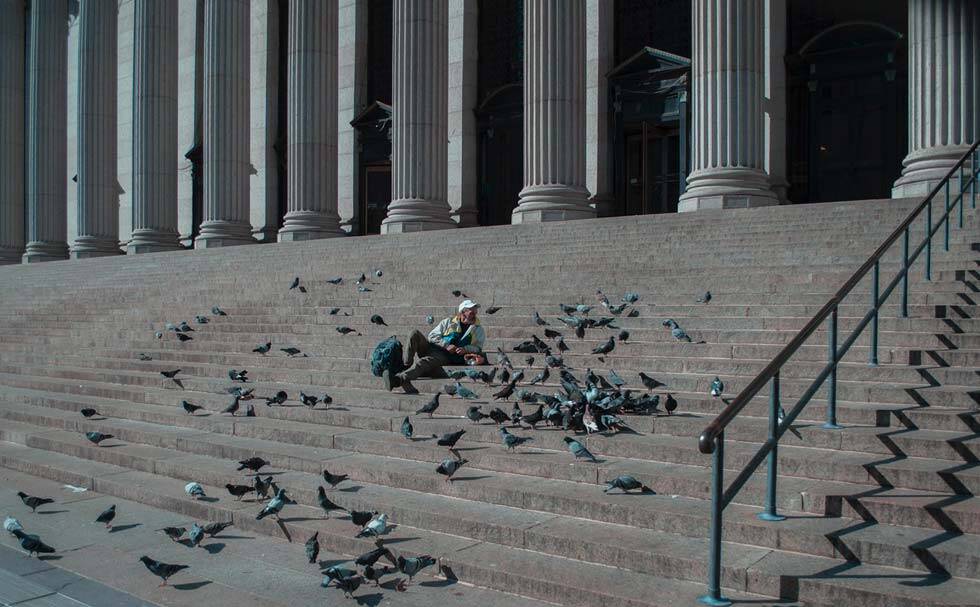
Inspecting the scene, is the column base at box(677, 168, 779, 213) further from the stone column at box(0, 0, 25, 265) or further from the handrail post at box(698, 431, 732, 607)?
the stone column at box(0, 0, 25, 265)

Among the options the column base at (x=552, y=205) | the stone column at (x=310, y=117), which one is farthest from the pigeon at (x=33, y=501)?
the stone column at (x=310, y=117)

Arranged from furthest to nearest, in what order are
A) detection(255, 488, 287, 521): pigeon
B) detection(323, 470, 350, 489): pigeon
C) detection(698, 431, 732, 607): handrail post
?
detection(323, 470, 350, 489): pigeon < detection(255, 488, 287, 521): pigeon < detection(698, 431, 732, 607): handrail post

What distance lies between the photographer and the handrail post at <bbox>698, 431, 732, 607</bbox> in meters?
4.57

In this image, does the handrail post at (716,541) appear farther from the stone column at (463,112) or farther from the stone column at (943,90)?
the stone column at (463,112)

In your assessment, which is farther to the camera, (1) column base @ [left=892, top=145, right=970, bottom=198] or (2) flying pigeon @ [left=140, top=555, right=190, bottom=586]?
(1) column base @ [left=892, top=145, right=970, bottom=198]

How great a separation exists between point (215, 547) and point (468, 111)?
66.8 feet

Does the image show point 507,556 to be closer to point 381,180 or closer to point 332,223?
point 332,223

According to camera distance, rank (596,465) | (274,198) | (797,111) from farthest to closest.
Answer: (274,198) < (797,111) < (596,465)

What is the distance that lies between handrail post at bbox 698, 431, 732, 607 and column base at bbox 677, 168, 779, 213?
12001 mm

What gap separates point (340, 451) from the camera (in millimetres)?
7973

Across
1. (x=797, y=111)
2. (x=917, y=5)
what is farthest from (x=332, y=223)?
(x=917, y=5)

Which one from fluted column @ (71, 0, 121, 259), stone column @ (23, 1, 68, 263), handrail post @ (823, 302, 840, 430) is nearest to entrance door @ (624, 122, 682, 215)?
handrail post @ (823, 302, 840, 430)

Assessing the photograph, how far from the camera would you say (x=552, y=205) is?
62.3 ft

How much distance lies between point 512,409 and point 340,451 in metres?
1.49
